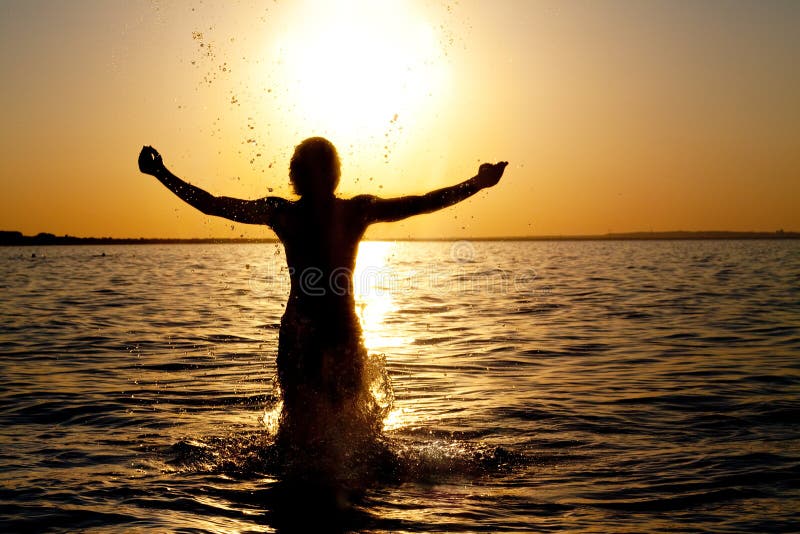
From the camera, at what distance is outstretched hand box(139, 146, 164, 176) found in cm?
680

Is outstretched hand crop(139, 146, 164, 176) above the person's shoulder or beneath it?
above

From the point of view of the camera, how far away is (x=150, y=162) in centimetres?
682

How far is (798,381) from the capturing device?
464 inches

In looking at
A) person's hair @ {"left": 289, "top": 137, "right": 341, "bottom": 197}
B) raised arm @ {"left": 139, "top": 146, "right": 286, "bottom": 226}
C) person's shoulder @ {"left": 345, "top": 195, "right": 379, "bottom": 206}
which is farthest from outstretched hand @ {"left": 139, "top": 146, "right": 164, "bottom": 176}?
person's shoulder @ {"left": 345, "top": 195, "right": 379, "bottom": 206}

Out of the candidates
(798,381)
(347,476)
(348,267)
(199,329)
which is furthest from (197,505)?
(199,329)

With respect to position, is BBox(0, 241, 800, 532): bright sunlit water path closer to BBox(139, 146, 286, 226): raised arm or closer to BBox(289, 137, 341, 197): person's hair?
BBox(139, 146, 286, 226): raised arm

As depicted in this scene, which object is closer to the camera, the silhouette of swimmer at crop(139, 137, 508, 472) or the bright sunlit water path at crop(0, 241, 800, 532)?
the bright sunlit water path at crop(0, 241, 800, 532)

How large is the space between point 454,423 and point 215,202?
418cm

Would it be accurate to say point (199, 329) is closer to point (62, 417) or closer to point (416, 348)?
point (416, 348)

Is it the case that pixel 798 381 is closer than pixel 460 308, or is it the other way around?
pixel 798 381

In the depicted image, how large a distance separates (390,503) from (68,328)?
47.1 ft

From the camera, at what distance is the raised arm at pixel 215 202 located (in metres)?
6.63

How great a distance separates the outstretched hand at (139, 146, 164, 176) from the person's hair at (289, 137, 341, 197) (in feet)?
3.53

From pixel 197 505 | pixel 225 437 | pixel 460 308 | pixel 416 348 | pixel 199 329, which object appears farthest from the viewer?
pixel 460 308
